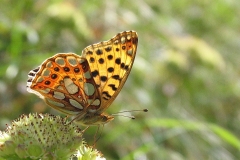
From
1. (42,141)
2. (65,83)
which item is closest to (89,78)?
(65,83)

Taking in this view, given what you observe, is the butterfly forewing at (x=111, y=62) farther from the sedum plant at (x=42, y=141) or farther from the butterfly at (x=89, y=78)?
the sedum plant at (x=42, y=141)

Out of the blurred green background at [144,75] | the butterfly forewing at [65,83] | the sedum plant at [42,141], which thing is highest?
the blurred green background at [144,75]

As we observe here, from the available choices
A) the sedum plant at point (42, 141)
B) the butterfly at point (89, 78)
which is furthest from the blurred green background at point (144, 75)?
the sedum plant at point (42, 141)

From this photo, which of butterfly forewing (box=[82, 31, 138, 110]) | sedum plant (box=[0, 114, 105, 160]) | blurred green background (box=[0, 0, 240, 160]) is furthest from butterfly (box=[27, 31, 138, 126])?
blurred green background (box=[0, 0, 240, 160])

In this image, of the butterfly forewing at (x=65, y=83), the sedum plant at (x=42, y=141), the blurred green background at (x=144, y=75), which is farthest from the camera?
the blurred green background at (x=144, y=75)

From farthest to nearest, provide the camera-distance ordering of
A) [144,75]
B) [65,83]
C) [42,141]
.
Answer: [144,75]
[65,83]
[42,141]

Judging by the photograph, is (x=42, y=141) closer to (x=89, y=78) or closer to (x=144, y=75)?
(x=89, y=78)
